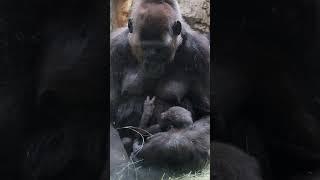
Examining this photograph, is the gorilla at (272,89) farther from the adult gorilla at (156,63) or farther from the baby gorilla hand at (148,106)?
the baby gorilla hand at (148,106)

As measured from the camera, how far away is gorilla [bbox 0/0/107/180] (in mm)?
4793

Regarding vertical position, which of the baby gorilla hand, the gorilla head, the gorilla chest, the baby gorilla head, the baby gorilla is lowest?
the baby gorilla

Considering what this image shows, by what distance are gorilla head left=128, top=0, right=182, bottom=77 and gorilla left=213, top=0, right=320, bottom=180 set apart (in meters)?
0.53

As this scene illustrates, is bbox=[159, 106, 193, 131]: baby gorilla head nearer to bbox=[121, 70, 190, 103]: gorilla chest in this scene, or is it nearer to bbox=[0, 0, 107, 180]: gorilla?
bbox=[121, 70, 190, 103]: gorilla chest

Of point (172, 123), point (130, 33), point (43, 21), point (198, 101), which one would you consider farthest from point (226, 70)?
point (43, 21)

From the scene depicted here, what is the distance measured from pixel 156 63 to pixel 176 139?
0.92 metres

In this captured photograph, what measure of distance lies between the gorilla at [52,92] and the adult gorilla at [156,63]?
0.23 metres

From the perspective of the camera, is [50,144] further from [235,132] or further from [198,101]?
[235,132]

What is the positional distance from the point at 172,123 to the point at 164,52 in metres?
0.84

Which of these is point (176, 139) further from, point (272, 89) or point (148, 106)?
point (272, 89)

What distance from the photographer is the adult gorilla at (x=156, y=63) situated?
489cm

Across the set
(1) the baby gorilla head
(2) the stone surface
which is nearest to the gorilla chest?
(1) the baby gorilla head

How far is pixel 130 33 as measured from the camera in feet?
16.2

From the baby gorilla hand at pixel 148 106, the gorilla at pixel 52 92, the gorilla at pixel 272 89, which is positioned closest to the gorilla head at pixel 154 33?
the baby gorilla hand at pixel 148 106
